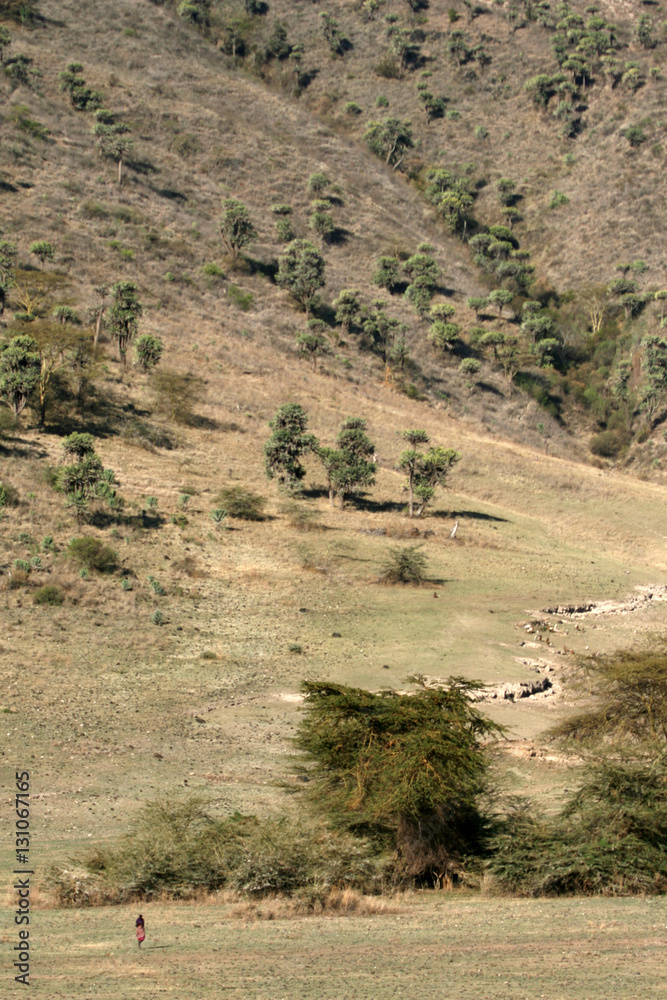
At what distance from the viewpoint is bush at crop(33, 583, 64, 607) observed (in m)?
34.1

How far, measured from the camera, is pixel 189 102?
415ft

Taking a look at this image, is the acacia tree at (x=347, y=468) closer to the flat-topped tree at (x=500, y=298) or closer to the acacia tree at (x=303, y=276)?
the acacia tree at (x=303, y=276)

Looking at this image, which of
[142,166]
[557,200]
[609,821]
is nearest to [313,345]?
[142,166]

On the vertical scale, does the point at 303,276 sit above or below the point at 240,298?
above

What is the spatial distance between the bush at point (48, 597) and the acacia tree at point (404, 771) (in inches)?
707

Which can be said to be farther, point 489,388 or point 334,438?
point 489,388

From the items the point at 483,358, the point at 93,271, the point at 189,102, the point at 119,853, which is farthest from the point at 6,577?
the point at 189,102

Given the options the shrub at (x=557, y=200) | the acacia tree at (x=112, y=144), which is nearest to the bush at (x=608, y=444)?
the shrub at (x=557, y=200)

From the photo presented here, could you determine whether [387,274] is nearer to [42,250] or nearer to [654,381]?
[654,381]

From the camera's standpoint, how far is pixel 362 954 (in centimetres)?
1300

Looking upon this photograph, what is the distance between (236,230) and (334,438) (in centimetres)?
4150

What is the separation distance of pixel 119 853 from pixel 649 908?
9.12m

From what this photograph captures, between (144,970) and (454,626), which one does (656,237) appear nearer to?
(454,626)

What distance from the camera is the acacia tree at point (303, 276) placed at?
304 ft
